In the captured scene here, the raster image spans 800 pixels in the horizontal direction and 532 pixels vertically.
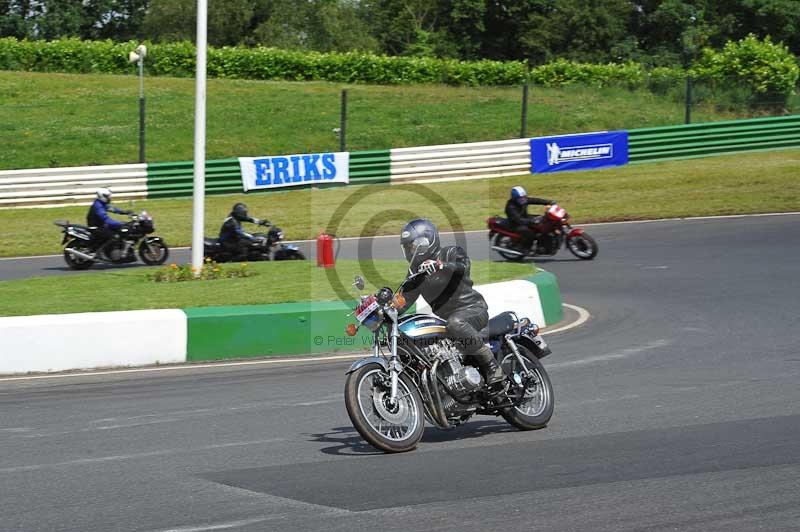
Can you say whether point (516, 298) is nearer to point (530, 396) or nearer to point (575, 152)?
point (530, 396)

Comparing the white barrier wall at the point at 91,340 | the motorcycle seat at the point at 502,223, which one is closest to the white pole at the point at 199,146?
the white barrier wall at the point at 91,340

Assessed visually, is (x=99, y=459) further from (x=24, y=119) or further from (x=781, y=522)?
(x=24, y=119)

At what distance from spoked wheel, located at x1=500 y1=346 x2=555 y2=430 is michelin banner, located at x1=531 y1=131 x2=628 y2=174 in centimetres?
2318

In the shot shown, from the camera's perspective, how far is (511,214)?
2042 cm

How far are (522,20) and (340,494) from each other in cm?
5923

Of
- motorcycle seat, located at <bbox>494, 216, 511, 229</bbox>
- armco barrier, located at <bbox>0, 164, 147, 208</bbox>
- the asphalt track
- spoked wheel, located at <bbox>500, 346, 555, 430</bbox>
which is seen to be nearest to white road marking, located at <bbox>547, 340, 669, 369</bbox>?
the asphalt track

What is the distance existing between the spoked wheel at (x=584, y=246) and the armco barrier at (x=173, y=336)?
823cm

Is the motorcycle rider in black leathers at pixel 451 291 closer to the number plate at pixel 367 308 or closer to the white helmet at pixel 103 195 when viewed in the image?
the number plate at pixel 367 308

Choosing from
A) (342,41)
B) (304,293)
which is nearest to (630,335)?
(304,293)

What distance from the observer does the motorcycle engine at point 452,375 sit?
7.71 m

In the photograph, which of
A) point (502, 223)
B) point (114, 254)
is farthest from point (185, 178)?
point (502, 223)

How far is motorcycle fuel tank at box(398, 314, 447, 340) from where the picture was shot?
25.0 ft

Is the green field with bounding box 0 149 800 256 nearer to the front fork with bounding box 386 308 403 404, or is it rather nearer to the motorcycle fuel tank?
the motorcycle fuel tank

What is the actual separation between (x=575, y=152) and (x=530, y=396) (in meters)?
23.6
